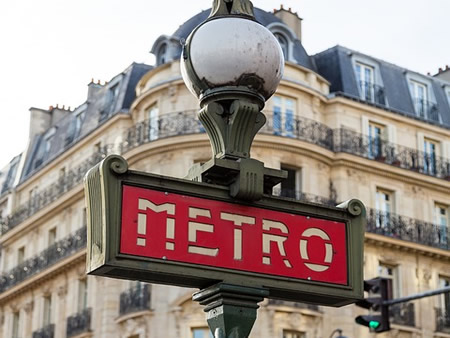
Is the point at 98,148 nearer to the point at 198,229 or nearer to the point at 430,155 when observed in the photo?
the point at 430,155

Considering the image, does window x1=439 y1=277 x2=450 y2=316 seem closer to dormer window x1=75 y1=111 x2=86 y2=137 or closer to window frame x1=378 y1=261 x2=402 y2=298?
window frame x1=378 y1=261 x2=402 y2=298

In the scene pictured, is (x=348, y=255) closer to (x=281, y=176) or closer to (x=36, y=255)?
(x=281, y=176)

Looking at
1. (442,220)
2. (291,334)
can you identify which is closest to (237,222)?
(291,334)

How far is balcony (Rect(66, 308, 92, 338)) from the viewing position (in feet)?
110

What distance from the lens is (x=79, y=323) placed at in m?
34.2

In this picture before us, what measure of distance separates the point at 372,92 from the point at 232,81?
31507 millimetres

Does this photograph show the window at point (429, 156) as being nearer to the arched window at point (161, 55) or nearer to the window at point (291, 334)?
the window at point (291, 334)

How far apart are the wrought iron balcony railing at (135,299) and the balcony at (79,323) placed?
2.30 metres

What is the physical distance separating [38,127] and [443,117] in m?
17.0


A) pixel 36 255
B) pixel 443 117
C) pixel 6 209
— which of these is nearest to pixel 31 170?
pixel 6 209

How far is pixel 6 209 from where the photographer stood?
43.5m

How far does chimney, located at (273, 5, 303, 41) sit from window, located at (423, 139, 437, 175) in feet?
18.8

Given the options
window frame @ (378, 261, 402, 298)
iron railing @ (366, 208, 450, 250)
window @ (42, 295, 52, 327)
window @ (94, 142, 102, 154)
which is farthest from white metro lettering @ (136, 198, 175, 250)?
window @ (42, 295, 52, 327)

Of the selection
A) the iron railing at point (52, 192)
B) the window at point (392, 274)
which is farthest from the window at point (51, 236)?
the window at point (392, 274)
